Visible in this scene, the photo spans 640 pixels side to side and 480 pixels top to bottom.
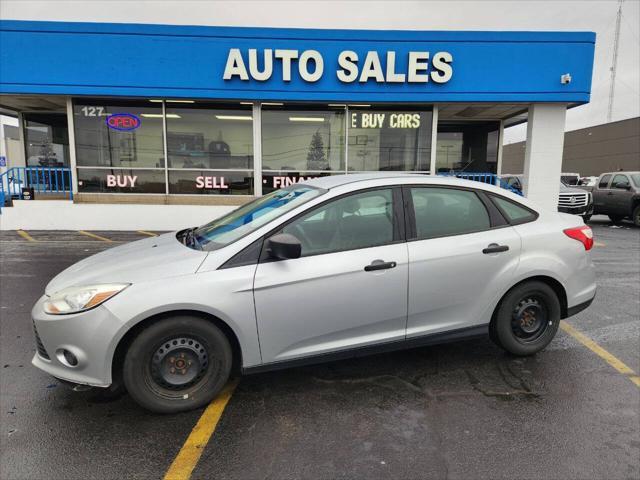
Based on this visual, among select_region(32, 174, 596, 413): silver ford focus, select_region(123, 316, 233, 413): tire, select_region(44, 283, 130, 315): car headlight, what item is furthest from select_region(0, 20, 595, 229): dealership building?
select_region(123, 316, 233, 413): tire

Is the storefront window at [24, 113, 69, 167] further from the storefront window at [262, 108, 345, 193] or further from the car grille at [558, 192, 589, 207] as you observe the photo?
the car grille at [558, 192, 589, 207]

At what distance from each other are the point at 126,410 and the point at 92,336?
0.63m

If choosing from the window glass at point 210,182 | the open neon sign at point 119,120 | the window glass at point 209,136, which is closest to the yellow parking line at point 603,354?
the window glass at point 210,182

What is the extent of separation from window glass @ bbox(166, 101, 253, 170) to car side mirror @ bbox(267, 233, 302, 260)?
10.4m

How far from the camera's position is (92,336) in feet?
9.18

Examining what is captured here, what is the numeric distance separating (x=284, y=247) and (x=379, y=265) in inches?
29.2

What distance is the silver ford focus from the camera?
9.47 ft

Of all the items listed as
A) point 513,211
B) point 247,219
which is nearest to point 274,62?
point 247,219

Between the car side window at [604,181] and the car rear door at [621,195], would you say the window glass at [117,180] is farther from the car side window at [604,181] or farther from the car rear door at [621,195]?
the car side window at [604,181]

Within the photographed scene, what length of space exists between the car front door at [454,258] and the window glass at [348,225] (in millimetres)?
214

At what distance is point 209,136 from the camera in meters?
12.9

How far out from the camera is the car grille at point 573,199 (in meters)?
15.3

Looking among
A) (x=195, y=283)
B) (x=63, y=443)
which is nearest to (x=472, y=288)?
(x=195, y=283)

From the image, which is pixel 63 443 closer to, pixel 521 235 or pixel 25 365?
pixel 25 365
